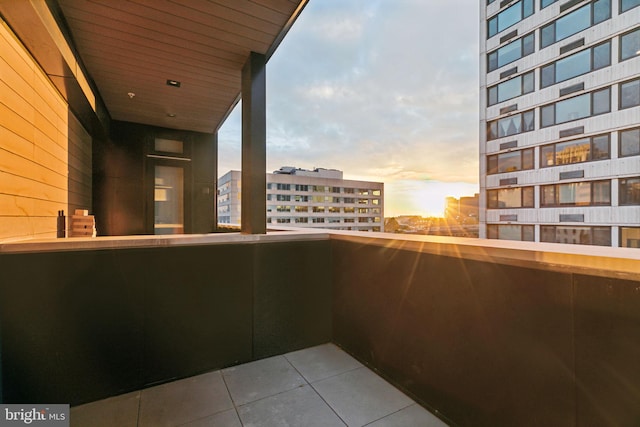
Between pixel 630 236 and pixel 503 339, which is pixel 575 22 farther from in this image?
pixel 503 339

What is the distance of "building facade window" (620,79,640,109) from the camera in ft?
40.9

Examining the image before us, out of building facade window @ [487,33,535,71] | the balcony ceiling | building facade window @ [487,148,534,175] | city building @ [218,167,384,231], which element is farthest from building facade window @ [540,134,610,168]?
city building @ [218,167,384,231]

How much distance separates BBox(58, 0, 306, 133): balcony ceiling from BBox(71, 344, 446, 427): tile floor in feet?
9.35

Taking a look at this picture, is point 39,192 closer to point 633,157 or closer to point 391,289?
point 391,289

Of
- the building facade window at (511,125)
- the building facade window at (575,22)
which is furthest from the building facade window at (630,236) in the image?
the building facade window at (575,22)

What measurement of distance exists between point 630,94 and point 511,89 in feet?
18.3

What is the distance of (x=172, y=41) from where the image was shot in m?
2.55

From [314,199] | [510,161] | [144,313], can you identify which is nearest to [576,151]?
[510,161]

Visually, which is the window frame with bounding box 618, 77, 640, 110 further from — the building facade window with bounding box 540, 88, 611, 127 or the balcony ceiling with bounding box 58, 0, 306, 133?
the balcony ceiling with bounding box 58, 0, 306, 133

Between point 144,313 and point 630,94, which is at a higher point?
point 630,94

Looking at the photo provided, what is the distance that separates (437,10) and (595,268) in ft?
28.7

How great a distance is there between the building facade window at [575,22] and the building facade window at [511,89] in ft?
5.63

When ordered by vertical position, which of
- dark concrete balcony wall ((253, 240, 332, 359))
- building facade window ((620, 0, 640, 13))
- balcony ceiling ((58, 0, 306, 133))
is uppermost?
building facade window ((620, 0, 640, 13))

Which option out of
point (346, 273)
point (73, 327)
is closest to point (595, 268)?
point (346, 273)
